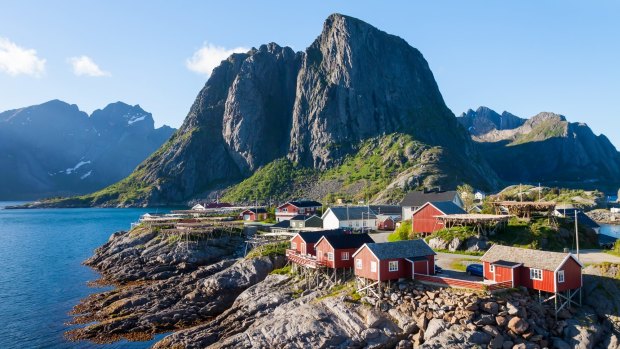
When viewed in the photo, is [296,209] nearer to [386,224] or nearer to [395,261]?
[386,224]

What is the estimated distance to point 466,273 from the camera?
4331cm

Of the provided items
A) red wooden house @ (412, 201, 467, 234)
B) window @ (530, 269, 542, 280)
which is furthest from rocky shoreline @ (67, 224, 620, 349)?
red wooden house @ (412, 201, 467, 234)

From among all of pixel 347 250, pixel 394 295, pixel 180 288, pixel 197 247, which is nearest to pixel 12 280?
pixel 197 247

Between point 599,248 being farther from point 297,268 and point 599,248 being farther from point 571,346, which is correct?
point 297,268

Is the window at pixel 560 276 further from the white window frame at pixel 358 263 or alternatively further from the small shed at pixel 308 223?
the small shed at pixel 308 223

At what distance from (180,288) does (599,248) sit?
5048cm

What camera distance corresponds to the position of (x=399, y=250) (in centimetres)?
4191

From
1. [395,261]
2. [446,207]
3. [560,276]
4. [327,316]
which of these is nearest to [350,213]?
[446,207]

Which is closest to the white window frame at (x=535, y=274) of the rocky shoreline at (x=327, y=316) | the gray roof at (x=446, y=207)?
the rocky shoreline at (x=327, y=316)

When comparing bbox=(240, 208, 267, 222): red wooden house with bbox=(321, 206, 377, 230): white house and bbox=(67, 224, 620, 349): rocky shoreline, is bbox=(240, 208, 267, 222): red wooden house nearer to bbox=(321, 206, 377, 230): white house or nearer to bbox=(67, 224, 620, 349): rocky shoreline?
bbox=(321, 206, 377, 230): white house

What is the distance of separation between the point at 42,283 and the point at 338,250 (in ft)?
154

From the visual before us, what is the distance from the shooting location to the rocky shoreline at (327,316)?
3341 cm

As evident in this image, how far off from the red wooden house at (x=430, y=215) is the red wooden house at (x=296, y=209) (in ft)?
158

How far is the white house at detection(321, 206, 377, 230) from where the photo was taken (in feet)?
270
